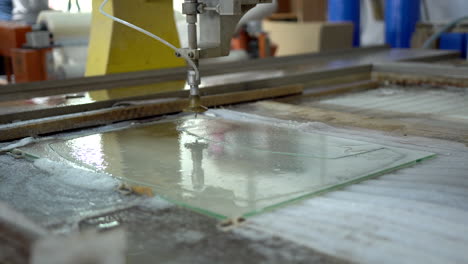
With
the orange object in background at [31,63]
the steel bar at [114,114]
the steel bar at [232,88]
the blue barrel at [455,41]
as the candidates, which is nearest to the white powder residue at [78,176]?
the steel bar at [114,114]

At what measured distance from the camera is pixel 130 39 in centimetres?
269

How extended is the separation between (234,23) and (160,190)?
647mm

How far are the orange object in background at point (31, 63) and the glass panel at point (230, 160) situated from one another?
191 cm

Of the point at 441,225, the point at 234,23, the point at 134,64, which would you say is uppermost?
the point at 234,23

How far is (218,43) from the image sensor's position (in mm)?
1609

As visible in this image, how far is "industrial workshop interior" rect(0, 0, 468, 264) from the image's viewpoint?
92cm

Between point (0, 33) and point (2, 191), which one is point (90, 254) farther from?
point (0, 33)

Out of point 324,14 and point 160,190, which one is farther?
point 324,14

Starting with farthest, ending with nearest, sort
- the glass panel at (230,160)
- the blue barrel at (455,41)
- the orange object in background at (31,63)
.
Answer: the blue barrel at (455,41), the orange object in background at (31,63), the glass panel at (230,160)

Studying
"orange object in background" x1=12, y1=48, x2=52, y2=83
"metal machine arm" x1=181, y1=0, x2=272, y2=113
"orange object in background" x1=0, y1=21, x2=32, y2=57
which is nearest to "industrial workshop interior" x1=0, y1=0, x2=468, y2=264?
"metal machine arm" x1=181, y1=0, x2=272, y2=113

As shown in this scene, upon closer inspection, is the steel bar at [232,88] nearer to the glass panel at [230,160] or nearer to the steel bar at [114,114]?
the steel bar at [114,114]

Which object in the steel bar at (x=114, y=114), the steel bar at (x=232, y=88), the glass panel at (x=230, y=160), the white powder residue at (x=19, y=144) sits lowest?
the glass panel at (x=230, y=160)

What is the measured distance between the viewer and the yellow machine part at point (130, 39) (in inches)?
104

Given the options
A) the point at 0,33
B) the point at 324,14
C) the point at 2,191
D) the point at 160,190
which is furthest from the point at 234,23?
the point at 324,14
